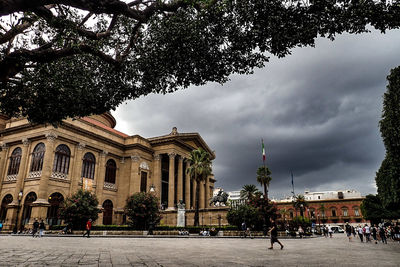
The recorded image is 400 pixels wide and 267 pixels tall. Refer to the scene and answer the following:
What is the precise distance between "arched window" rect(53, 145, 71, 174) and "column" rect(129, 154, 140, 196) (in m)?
9.74

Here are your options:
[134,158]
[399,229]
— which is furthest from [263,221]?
[134,158]

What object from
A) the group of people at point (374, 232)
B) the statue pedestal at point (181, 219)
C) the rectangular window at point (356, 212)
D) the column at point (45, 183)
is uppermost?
the column at point (45, 183)

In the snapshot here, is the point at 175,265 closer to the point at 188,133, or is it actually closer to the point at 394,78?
the point at 394,78

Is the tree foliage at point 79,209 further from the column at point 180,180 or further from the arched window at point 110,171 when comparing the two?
the column at point 180,180

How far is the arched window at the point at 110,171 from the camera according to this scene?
40025mm

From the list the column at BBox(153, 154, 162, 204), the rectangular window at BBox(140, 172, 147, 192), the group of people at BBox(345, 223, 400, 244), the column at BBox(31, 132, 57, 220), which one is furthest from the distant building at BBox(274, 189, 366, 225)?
the column at BBox(31, 132, 57, 220)

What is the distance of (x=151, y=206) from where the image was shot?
29.9 metres

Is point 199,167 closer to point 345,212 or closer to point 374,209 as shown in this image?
point 374,209

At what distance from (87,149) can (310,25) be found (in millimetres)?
34515

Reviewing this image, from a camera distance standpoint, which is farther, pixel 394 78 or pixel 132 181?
pixel 132 181

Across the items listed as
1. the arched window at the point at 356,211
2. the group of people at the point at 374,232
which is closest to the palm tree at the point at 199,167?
the group of people at the point at 374,232

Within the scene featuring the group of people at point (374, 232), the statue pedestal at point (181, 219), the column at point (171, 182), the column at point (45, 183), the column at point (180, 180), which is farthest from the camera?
the column at point (180, 180)

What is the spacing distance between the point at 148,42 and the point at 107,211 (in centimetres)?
3439

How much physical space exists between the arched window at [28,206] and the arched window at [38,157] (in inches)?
111
